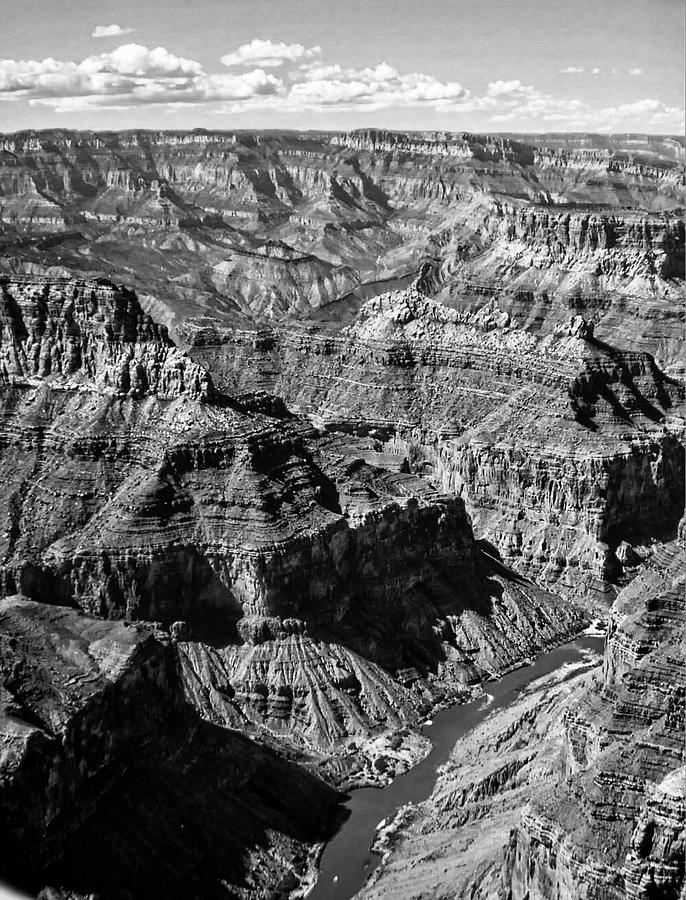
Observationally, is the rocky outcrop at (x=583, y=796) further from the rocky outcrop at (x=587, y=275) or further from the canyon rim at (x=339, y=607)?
the rocky outcrop at (x=587, y=275)

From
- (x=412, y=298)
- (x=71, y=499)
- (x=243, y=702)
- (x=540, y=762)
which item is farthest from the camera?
(x=412, y=298)

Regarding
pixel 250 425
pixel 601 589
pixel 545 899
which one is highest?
pixel 250 425

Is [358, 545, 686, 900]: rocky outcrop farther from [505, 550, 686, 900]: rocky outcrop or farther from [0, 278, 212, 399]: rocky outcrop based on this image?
[0, 278, 212, 399]: rocky outcrop

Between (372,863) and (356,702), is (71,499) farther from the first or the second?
(372,863)

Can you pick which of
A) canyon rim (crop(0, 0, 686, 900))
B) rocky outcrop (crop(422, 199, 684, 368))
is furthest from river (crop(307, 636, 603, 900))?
rocky outcrop (crop(422, 199, 684, 368))

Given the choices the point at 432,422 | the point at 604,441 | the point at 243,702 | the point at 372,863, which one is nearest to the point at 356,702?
the point at 243,702

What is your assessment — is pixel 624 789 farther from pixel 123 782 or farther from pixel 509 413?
pixel 509 413

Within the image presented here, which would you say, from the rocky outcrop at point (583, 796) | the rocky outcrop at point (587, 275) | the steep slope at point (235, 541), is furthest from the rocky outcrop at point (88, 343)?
the rocky outcrop at point (587, 275)
